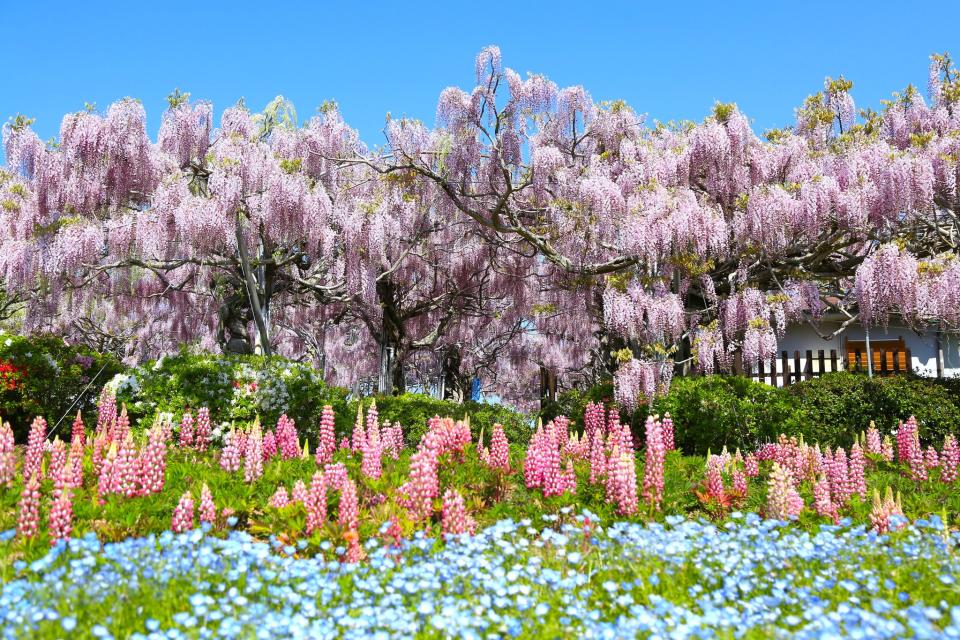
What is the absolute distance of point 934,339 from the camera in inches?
827

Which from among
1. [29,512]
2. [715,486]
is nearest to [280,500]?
[29,512]

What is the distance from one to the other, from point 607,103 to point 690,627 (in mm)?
12610

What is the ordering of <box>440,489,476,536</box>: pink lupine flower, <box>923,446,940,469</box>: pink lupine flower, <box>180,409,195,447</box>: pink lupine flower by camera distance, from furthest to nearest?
<box>923,446,940,469</box>: pink lupine flower, <box>180,409,195,447</box>: pink lupine flower, <box>440,489,476,536</box>: pink lupine flower

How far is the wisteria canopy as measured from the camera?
1108 centimetres

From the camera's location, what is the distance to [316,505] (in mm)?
4289

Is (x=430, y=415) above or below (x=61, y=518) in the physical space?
above

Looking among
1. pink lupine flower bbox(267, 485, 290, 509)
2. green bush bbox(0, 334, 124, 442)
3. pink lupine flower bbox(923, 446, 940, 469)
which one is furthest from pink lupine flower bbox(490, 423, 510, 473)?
green bush bbox(0, 334, 124, 442)

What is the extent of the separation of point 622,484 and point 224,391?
6.26 m

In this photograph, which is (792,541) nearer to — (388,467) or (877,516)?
(877,516)

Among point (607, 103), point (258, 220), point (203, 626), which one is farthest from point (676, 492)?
point (607, 103)

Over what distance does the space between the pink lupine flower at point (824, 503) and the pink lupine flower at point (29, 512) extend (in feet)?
16.2

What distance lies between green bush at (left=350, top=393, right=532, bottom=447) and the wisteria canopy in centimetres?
199

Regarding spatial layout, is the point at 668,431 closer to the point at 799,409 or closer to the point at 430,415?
the point at 799,409

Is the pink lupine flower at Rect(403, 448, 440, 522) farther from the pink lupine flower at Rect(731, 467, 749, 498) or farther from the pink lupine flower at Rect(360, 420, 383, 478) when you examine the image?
the pink lupine flower at Rect(731, 467, 749, 498)
